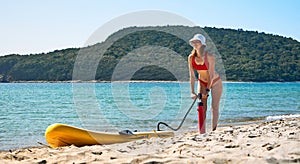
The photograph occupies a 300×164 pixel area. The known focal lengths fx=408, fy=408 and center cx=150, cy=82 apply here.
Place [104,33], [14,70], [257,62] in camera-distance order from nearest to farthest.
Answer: [104,33], [257,62], [14,70]

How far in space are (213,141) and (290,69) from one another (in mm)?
67813

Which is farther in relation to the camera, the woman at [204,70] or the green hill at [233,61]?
the green hill at [233,61]

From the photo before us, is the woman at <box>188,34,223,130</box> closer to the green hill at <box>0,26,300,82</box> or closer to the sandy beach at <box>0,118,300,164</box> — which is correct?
the sandy beach at <box>0,118,300,164</box>

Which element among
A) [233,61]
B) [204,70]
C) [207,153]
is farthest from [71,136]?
[233,61]

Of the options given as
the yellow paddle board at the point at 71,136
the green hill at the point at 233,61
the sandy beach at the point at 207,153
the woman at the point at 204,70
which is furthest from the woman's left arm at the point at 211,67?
the green hill at the point at 233,61

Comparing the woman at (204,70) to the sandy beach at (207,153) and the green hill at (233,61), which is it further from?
the green hill at (233,61)

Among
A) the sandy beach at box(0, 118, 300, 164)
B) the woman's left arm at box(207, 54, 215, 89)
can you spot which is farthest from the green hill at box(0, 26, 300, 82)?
the sandy beach at box(0, 118, 300, 164)

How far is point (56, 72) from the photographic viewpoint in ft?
188

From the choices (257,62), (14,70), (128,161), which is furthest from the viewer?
(14,70)

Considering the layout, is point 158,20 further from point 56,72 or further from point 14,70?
point 14,70

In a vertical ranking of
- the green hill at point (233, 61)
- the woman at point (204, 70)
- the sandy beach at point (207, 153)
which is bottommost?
the sandy beach at point (207, 153)

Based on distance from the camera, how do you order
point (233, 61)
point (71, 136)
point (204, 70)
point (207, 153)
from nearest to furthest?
1. point (207, 153)
2. point (71, 136)
3. point (204, 70)
4. point (233, 61)

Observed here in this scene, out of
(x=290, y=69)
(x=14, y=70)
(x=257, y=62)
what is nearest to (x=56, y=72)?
(x=14, y=70)

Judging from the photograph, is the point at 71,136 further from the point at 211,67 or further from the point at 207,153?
the point at 207,153
